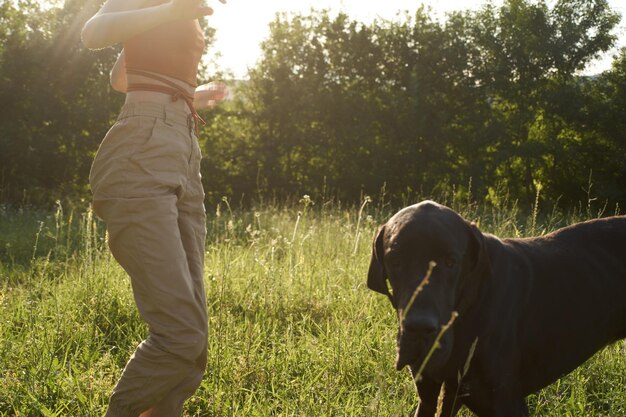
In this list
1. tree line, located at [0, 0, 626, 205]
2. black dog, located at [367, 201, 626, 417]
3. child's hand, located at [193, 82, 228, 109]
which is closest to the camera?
black dog, located at [367, 201, 626, 417]

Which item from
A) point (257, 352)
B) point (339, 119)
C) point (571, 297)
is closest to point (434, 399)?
point (571, 297)

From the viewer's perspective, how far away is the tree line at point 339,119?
700 inches

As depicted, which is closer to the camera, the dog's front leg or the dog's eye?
the dog's eye

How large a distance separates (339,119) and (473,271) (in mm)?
16499

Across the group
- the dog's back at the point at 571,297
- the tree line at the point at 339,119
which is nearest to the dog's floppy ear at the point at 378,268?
the dog's back at the point at 571,297

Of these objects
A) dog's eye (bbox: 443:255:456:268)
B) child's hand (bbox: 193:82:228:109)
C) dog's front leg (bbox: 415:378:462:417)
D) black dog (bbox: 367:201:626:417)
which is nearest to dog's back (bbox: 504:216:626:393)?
black dog (bbox: 367:201:626:417)

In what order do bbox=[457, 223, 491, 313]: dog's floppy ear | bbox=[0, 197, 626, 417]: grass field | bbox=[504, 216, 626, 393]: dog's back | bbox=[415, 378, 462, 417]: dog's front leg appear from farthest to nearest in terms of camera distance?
bbox=[0, 197, 626, 417]: grass field < bbox=[504, 216, 626, 393]: dog's back < bbox=[415, 378, 462, 417]: dog's front leg < bbox=[457, 223, 491, 313]: dog's floppy ear

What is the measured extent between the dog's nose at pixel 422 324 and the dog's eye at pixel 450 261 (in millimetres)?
255

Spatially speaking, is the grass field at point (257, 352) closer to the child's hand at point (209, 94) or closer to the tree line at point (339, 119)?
the child's hand at point (209, 94)

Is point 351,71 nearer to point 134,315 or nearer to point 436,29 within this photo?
point 436,29

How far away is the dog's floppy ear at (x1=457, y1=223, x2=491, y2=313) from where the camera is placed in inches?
95.9

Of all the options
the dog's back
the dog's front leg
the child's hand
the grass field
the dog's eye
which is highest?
the child's hand

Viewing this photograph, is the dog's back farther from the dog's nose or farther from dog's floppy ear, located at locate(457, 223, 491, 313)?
the dog's nose

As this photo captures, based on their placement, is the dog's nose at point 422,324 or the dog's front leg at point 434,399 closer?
the dog's nose at point 422,324
